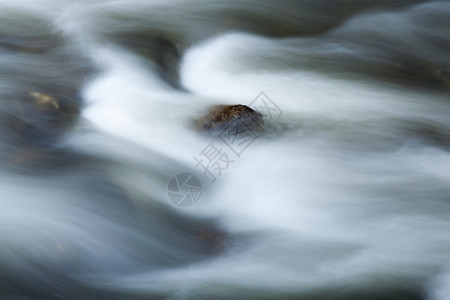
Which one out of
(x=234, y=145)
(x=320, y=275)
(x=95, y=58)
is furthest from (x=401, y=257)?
(x=95, y=58)

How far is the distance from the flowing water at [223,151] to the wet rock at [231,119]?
3.6 inches

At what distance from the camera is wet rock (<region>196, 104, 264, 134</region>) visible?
4.42 meters

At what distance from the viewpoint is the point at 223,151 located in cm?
441

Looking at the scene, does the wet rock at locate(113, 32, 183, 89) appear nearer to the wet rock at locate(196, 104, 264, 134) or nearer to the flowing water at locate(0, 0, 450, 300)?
the flowing water at locate(0, 0, 450, 300)

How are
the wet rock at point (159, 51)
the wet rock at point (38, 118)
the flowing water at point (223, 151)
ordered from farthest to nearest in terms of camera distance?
the wet rock at point (159, 51) < the wet rock at point (38, 118) < the flowing water at point (223, 151)

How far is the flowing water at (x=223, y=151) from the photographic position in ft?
11.2

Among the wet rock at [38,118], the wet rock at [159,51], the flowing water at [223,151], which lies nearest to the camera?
the flowing water at [223,151]

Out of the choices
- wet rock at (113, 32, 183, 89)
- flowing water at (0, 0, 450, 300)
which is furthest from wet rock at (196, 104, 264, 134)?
wet rock at (113, 32, 183, 89)

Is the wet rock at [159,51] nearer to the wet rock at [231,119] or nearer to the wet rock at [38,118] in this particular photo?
the wet rock at [231,119]

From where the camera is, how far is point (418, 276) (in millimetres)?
3344

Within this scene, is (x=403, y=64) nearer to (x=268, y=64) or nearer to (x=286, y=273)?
(x=268, y=64)

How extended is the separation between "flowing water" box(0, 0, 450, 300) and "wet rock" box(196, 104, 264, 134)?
A: 92mm

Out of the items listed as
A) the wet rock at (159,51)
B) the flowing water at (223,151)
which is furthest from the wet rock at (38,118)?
the wet rock at (159,51)

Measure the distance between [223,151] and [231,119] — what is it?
23 cm
